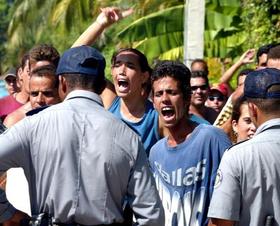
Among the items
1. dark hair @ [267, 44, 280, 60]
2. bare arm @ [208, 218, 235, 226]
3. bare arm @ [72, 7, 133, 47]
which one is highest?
bare arm @ [72, 7, 133, 47]

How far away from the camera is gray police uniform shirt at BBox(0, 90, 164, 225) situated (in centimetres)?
605

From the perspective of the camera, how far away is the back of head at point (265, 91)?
608 centimetres

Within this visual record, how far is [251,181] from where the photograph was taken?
5.95m

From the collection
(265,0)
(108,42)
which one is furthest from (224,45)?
(108,42)

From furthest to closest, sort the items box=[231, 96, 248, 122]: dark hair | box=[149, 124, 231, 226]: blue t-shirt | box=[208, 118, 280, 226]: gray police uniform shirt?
box=[231, 96, 248, 122]: dark hair, box=[149, 124, 231, 226]: blue t-shirt, box=[208, 118, 280, 226]: gray police uniform shirt

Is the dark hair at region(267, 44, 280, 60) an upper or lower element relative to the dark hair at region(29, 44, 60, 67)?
lower

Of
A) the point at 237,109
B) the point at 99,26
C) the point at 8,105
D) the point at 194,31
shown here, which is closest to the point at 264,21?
the point at 194,31

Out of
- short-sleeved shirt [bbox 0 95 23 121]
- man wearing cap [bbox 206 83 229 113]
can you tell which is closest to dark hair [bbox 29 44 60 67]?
short-sleeved shirt [bbox 0 95 23 121]

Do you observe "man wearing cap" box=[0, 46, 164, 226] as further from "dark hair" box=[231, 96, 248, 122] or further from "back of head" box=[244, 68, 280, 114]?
"dark hair" box=[231, 96, 248, 122]

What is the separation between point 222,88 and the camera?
39.0 feet

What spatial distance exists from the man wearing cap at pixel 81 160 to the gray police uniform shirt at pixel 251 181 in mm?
452

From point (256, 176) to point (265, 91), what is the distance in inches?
18.9

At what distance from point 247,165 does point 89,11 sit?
2443cm

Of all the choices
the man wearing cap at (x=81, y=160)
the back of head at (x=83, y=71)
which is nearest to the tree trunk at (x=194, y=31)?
the back of head at (x=83, y=71)
